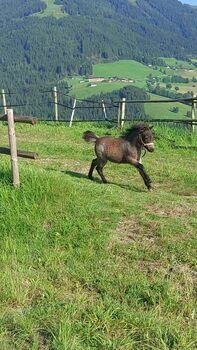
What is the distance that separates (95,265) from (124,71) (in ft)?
516

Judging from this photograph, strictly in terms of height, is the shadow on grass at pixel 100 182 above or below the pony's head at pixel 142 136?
below

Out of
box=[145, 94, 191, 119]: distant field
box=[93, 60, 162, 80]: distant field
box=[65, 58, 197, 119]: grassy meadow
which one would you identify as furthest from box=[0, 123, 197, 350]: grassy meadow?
box=[93, 60, 162, 80]: distant field

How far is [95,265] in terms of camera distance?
236 inches

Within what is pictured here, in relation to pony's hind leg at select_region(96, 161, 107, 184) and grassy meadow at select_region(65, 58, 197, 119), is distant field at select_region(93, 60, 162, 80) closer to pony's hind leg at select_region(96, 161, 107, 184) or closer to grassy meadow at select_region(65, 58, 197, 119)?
grassy meadow at select_region(65, 58, 197, 119)

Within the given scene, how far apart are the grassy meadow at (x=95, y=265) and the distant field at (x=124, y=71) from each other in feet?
470

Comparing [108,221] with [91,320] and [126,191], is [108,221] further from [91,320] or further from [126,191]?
[91,320]

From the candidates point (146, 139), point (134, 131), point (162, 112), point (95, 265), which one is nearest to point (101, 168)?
point (134, 131)

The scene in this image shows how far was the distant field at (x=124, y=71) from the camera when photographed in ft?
499

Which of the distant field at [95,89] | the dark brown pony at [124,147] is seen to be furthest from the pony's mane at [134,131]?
the distant field at [95,89]

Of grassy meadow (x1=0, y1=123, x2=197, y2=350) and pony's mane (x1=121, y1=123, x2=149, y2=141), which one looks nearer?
grassy meadow (x1=0, y1=123, x2=197, y2=350)

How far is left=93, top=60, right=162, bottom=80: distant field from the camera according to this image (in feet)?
499

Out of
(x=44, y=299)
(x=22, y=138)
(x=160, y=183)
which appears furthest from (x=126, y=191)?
(x=22, y=138)

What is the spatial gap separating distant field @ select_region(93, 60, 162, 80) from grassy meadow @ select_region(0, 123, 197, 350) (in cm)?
14334

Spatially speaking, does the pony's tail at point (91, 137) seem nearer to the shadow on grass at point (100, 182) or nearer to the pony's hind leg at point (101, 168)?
the pony's hind leg at point (101, 168)
